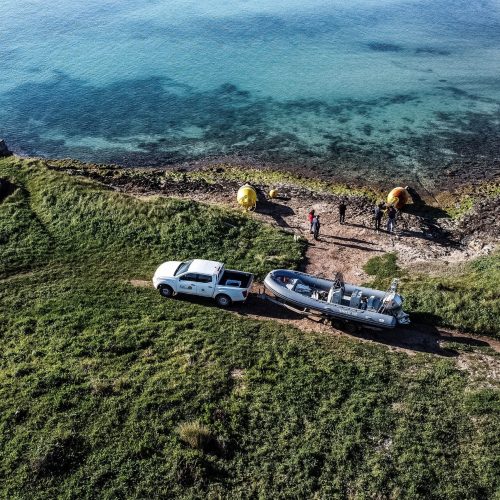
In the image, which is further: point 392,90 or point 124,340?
point 392,90

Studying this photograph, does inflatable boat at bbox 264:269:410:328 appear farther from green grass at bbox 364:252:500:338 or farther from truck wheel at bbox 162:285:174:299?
truck wheel at bbox 162:285:174:299

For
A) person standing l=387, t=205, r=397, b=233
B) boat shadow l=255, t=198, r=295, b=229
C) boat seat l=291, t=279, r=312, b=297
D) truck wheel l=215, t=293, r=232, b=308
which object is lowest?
boat shadow l=255, t=198, r=295, b=229

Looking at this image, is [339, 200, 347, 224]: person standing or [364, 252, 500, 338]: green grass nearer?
[364, 252, 500, 338]: green grass

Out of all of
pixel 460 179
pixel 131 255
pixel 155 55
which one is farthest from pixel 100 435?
pixel 155 55

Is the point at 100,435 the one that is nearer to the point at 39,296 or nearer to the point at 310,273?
the point at 39,296

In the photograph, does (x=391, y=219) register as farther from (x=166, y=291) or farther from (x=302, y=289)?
(x=166, y=291)

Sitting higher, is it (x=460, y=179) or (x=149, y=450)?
(x=149, y=450)

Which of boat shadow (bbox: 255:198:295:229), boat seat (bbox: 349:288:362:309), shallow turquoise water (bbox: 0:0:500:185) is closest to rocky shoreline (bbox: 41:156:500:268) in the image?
boat shadow (bbox: 255:198:295:229)
